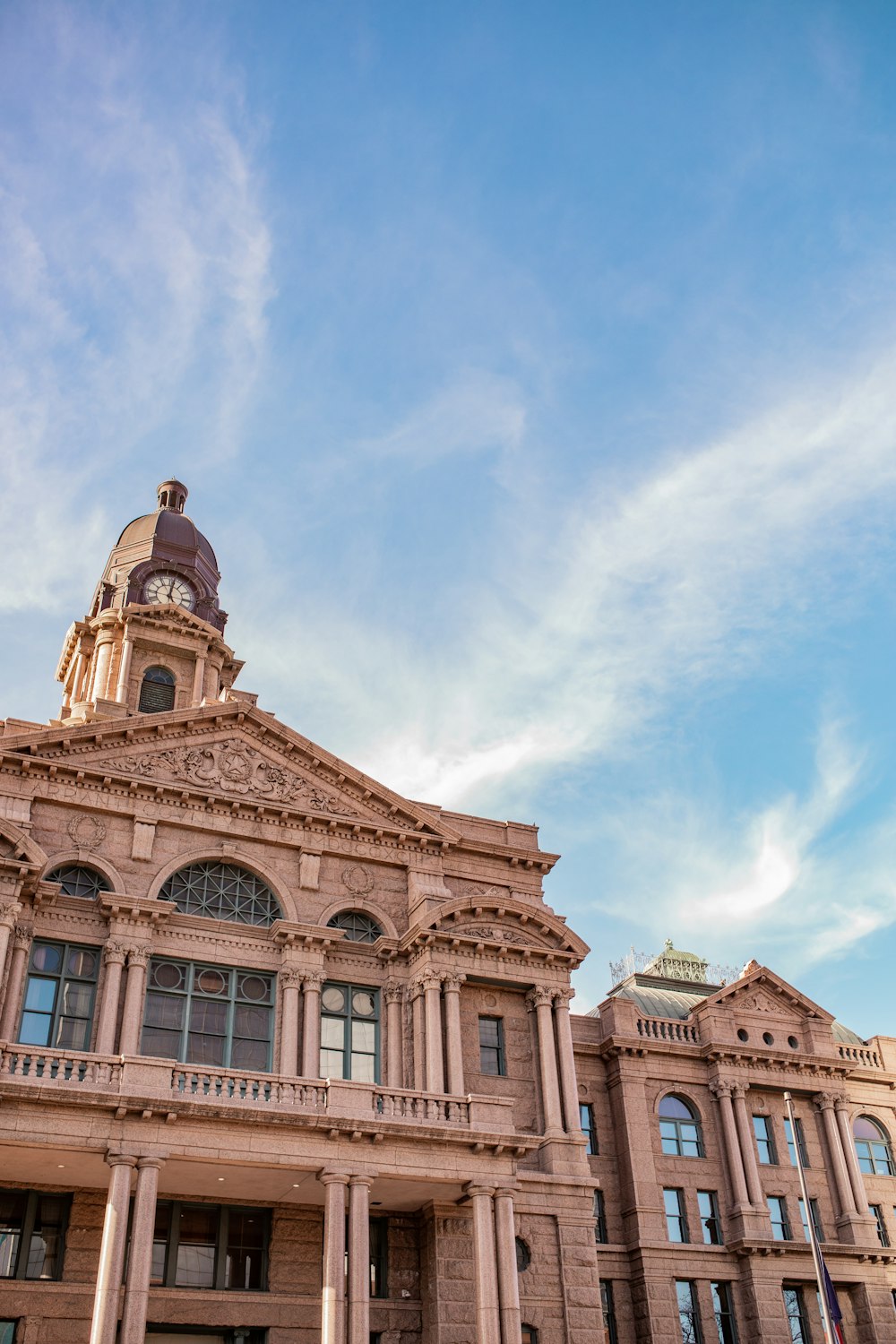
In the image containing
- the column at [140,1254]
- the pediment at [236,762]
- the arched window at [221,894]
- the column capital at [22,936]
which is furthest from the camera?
the pediment at [236,762]

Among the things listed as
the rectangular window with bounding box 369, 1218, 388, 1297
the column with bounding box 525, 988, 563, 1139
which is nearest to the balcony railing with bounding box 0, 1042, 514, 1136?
the rectangular window with bounding box 369, 1218, 388, 1297

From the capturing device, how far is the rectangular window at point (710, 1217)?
4056 cm

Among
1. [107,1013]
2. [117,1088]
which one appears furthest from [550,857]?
[117,1088]

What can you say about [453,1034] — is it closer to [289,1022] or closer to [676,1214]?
[289,1022]

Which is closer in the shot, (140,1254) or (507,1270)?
(140,1254)

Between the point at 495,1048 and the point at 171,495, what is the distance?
32.3 m

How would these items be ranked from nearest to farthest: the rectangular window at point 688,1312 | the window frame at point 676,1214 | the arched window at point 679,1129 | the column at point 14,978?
the column at point 14,978 → the rectangular window at point 688,1312 → the window frame at point 676,1214 → the arched window at point 679,1129

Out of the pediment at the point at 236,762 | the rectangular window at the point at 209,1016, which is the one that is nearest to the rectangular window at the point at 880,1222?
the pediment at the point at 236,762

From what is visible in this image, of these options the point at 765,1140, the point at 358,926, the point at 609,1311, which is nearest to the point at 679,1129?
the point at 765,1140

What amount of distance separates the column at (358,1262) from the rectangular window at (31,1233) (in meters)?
6.53

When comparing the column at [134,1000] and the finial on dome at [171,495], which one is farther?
the finial on dome at [171,495]

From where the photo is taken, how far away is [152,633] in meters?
50.0

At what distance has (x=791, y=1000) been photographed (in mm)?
46188

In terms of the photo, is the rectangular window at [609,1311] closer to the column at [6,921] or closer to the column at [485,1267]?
the column at [485,1267]
